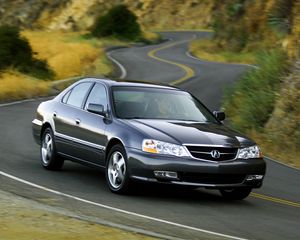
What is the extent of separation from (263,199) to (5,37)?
2377 centimetres

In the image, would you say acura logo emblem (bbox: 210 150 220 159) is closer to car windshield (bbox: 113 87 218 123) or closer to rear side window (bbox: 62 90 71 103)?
car windshield (bbox: 113 87 218 123)

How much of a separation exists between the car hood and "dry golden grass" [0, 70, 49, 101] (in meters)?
15.4

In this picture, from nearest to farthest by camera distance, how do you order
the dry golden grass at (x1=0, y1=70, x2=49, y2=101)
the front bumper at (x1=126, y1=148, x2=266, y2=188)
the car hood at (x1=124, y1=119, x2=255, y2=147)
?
1. the front bumper at (x1=126, y1=148, x2=266, y2=188)
2. the car hood at (x1=124, y1=119, x2=255, y2=147)
3. the dry golden grass at (x1=0, y1=70, x2=49, y2=101)

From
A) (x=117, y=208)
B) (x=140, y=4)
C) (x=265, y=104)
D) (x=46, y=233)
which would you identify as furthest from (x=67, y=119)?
(x=140, y=4)

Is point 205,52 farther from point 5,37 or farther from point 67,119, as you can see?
point 67,119

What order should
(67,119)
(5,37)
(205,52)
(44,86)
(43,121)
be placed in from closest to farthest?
1. (67,119)
2. (43,121)
3. (44,86)
4. (5,37)
5. (205,52)

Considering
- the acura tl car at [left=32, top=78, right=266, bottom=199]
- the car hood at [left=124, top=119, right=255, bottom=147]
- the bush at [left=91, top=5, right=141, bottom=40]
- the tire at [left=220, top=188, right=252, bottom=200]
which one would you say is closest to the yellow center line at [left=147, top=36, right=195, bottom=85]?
the bush at [left=91, top=5, right=141, bottom=40]

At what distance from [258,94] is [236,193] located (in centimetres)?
939

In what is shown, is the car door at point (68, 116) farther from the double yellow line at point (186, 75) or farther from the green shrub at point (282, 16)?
the green shrub at point (282, 16)

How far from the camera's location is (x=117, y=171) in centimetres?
1035

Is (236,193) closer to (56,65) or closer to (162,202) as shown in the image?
(162,202)

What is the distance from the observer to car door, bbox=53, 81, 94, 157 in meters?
11.7

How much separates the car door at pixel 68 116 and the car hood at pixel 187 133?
4.81 ft

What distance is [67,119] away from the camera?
1194 cm
